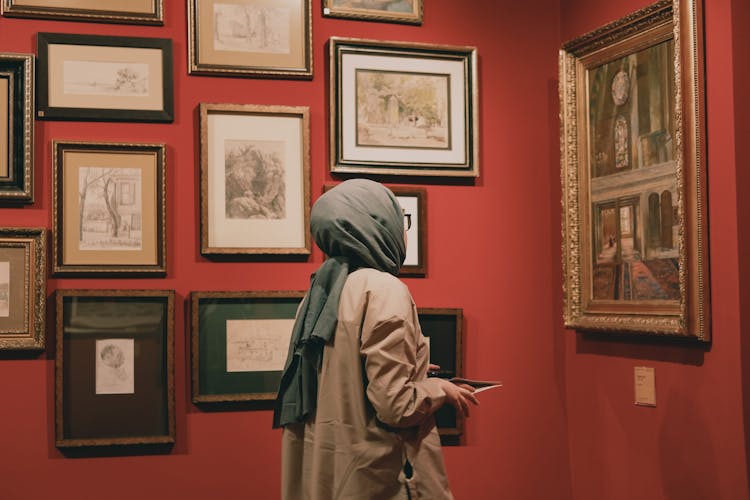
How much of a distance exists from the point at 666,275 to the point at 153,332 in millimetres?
1648

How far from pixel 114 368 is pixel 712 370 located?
1.85 metres

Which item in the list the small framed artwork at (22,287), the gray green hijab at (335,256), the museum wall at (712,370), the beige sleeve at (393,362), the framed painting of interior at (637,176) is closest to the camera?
the beige sleeve at (393,362)

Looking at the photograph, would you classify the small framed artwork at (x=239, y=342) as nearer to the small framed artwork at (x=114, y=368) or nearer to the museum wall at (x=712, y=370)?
the small framed artwork at (x=114, y=368)

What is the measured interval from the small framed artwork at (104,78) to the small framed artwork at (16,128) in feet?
0.14

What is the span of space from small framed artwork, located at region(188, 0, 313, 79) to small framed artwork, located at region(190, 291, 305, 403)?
0.77m

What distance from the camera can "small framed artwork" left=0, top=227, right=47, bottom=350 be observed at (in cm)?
280

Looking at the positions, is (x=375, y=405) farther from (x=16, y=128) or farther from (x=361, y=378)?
(x=16, y=128)

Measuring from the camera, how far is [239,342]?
2.97 m

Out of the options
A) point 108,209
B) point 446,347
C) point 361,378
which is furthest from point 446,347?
point 108,209

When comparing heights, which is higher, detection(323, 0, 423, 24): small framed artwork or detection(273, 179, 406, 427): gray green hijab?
detection(323, 0, 423, 24): small framed artwork

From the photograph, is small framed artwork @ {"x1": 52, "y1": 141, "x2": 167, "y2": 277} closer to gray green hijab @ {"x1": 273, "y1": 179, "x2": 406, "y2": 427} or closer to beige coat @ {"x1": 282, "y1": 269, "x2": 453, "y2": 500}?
gray green hijab @ {"x1": 273, "y1": 179, "x2": 406, "y2": 427}

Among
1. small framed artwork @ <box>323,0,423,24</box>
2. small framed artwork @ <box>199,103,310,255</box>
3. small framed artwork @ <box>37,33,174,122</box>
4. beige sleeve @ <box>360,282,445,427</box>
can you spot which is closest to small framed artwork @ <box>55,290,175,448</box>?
small framed artwork @ <box>199,103,310,255</box>

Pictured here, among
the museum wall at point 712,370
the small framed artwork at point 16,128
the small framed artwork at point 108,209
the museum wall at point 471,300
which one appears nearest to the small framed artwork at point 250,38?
the museum wall at point 471,300

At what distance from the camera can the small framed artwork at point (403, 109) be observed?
3.08 meters
